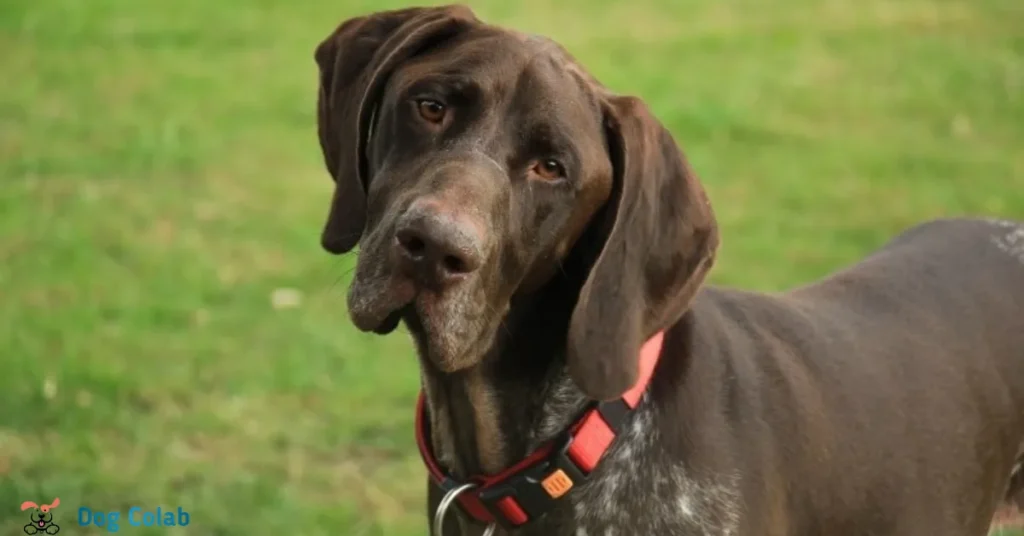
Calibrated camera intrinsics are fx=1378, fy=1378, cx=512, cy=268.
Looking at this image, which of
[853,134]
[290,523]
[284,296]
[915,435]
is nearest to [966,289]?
[915,435]

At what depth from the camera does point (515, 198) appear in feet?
11.4

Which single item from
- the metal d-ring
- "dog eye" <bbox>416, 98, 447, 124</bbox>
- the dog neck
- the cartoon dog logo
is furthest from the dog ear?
the cartoon dog logo

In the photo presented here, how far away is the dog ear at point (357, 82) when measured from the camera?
3834mm

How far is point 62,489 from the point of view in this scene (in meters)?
5.61

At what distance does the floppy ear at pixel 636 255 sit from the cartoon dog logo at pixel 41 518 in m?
2.73

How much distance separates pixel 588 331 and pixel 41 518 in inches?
113

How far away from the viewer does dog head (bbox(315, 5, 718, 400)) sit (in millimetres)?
3346

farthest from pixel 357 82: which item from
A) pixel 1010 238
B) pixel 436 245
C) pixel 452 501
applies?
pixel 1010 238

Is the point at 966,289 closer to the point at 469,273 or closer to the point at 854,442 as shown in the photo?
the point at 854,442

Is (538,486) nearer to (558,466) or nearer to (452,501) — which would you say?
(558,466)

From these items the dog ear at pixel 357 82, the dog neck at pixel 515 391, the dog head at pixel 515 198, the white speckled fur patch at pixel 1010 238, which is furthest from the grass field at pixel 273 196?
the white speckled fur patch at pixel 1010 238

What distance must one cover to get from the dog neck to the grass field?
0.58 m

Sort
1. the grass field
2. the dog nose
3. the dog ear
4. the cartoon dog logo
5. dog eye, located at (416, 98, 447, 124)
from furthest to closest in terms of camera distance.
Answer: the grass field < the cartoon dog logo < the dog ear < dog eye, located at (416, 98, 447, 124) < the dog nose

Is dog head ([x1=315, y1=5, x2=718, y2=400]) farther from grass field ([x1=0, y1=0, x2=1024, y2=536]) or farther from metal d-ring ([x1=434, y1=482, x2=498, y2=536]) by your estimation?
grass field ([x1=0, y1=0, x2=1024, y2=536])
